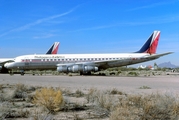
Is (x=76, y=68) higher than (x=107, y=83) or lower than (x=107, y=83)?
higher

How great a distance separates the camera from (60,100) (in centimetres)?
791

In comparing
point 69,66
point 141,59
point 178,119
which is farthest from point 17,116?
point 141,59

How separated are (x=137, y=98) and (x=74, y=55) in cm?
2918

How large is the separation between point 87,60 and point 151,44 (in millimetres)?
10706

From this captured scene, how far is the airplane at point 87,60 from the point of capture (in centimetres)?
3541

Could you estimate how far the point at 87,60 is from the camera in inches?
1431

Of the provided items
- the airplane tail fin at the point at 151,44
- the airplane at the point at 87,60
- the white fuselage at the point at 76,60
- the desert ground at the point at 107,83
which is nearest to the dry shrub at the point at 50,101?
the desert ground at the point at 107,83

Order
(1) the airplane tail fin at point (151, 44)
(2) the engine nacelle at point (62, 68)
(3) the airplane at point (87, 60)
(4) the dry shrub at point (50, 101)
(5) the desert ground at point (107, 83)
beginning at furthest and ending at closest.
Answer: (1) the airplane tail fin at point (151, 44)
(3) the airplane at point (87, 60)
(2) the engine nacelle at point (62, 68)
(5) the desert ground at point (107, 83)
(4) the dry shrub at point (50, 101)

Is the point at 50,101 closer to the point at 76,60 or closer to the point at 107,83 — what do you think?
the point at 107,83

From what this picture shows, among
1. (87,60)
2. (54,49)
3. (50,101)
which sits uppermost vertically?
(54,49)

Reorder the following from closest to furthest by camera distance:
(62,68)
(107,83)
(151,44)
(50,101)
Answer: (50,101), (107,83), (62,68), (151,44)

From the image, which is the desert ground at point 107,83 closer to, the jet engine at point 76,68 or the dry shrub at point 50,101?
the dry shrub at point 50,101

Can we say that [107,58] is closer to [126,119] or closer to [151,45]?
[151,45]

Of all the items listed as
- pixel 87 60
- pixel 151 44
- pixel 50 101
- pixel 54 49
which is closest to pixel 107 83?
pixel 50 101
